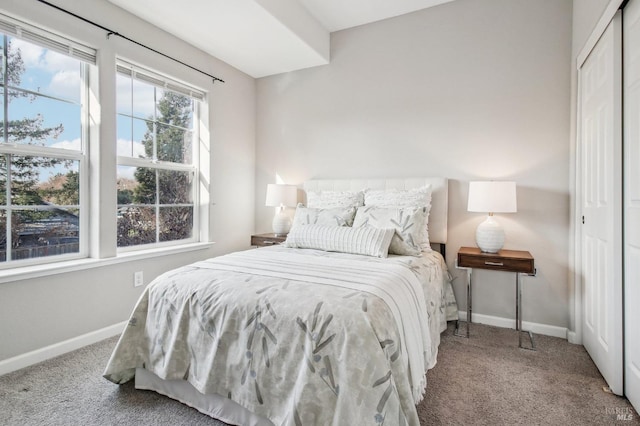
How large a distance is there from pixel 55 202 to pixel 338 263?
2.09 m

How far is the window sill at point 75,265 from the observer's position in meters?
2.05

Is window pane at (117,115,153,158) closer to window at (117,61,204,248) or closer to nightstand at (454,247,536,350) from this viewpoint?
window at (117,61,204,248)

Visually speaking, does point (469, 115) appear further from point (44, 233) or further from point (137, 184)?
point (44, 233)

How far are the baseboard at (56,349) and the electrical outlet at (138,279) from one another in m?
0.32

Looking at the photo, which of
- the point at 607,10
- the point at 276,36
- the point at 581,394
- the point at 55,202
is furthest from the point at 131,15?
the point at 581,394

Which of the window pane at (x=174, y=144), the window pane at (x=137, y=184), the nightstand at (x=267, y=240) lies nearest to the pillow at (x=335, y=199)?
the nightstand at (x=267, y=240)

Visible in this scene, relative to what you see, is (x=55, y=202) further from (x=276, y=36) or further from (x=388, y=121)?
(x=388, y=121)

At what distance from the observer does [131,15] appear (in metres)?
2.68

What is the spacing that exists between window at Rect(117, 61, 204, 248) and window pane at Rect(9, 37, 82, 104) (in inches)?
13.3

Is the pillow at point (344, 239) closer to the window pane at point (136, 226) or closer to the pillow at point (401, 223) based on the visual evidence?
the pillow at point (401, 223)

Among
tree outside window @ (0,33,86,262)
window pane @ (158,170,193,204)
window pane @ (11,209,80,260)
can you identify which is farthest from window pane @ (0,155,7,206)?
window pane @ (158,170,193,204)

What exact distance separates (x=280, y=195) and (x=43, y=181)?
1984 mm

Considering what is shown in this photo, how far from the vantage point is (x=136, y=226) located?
2.90 meters

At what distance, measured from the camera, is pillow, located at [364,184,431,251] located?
280 centimetres
